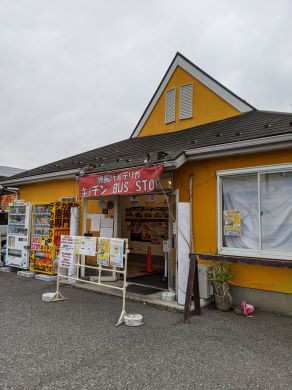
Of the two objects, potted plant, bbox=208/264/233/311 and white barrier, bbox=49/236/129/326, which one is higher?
white barrier, bbox=49/236/129/326

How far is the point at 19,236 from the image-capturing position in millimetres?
9867

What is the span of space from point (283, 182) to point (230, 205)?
3.64 ft

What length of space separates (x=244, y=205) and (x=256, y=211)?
0.89ft

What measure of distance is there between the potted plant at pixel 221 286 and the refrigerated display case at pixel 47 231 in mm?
4672

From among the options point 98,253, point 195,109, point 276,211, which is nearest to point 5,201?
point 195,109

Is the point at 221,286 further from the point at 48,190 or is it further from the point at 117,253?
the point at 48,190

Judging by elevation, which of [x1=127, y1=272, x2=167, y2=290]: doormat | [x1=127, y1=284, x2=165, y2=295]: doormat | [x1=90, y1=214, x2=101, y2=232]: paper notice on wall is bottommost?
[x1=127, y1=284, x2=165, y2=295]: doormat

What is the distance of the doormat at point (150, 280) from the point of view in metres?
8.34

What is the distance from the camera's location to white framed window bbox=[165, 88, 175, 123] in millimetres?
11213

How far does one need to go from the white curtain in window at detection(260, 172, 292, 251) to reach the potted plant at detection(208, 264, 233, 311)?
0.88 meters

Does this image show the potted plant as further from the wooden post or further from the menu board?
the menu board

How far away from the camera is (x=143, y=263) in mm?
12492

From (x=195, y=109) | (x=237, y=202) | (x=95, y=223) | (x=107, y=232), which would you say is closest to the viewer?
(x=237, y=202)

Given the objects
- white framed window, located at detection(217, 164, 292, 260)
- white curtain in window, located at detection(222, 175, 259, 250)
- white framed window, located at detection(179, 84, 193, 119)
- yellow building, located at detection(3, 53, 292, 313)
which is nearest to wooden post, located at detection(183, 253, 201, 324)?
yellow building, located at detection(3, 53, 292, 313)
